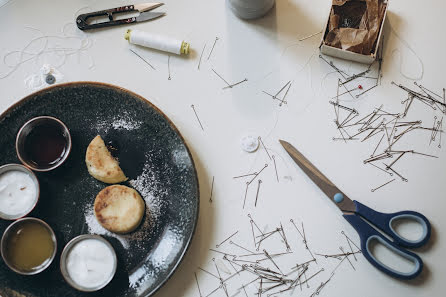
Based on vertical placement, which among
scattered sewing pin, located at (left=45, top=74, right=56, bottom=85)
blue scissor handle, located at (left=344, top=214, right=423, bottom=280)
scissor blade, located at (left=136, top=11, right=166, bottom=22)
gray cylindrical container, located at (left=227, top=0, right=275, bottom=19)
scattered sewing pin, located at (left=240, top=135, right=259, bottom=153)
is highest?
gray cylindrical container, located at (left=227, top=0, right=275, bottom=19)

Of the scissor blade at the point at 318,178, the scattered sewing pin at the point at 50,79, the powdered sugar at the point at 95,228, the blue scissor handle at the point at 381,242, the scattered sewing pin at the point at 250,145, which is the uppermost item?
the scattered sewing pin at the point at 50,79

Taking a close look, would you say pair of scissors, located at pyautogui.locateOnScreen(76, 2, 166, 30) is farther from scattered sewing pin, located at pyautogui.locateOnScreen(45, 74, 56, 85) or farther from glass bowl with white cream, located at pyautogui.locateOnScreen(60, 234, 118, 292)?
glass bowl with white cream, located at pyautogui.locateOnScreen(60, 234, 118, 292)

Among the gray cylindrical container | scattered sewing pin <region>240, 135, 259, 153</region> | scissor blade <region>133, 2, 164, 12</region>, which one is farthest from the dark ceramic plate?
the gray cylindrical container

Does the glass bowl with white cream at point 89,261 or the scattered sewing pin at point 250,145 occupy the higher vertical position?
the scattered sewing pin at point 250,145

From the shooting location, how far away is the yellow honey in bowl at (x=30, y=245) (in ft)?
4.33

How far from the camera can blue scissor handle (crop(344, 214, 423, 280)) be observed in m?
1.31

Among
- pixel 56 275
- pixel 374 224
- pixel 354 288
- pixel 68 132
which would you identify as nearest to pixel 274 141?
pixel 374 224

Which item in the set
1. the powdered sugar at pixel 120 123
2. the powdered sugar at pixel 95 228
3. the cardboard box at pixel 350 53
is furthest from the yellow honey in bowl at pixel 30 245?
the cardboard box at pixel 350 53

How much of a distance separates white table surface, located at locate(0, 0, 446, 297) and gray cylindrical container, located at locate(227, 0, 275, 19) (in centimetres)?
3

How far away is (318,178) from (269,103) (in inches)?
11.5

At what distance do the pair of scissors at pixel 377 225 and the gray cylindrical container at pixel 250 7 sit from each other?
536 mm

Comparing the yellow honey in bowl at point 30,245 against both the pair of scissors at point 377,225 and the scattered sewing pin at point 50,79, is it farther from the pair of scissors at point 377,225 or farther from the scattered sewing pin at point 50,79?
the pair of scissors at point 377,225

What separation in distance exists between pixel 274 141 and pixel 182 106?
1.07ft

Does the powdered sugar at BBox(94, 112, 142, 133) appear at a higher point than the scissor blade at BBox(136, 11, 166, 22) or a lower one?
lower
